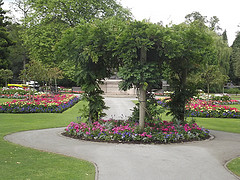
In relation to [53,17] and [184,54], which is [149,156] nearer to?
[184,54]

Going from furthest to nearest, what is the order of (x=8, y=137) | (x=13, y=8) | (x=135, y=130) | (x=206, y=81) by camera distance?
1. (x=13, y=8)
2. (x=206, y=81)
3. (x=8, y=137)
4. (x=135, y=130)

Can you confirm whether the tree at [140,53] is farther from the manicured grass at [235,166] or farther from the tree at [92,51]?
the manicured grass at [235,166]

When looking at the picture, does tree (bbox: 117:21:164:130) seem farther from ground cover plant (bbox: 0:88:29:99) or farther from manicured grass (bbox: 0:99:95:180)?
ground cover plant (bbox: 0:88:29:99)

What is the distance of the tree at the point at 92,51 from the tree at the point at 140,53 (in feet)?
1.22

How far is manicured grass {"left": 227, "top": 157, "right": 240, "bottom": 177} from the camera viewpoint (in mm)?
5729

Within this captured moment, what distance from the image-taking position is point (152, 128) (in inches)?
349

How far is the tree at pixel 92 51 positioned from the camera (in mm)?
8430

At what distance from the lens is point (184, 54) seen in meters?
8.95

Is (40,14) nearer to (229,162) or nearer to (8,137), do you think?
(8,137)

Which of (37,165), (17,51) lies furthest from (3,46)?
(37,165)

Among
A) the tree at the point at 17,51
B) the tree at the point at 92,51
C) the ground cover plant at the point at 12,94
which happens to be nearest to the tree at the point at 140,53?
the tree at the point at 92,51

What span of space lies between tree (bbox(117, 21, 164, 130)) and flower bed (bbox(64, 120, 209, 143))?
0.45 metres

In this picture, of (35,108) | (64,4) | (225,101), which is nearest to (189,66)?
(35,108)

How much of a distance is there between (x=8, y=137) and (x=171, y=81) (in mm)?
5894
